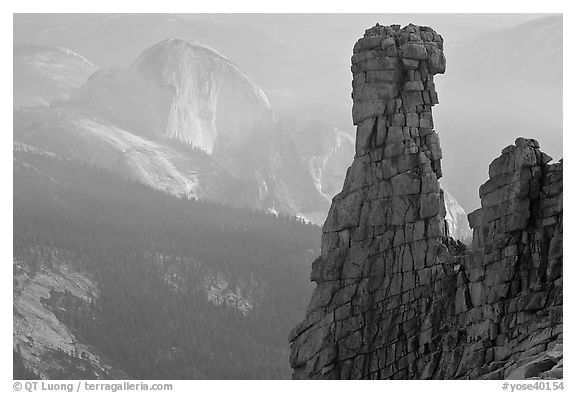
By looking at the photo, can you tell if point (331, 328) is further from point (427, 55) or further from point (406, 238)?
point (427, 55)

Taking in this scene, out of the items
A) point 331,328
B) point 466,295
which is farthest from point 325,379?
point 466,295

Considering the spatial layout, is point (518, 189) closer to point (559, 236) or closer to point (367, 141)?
point (559, 236)

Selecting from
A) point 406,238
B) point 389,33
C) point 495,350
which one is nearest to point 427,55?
point 389,33

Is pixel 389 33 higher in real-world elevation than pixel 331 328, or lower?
higher

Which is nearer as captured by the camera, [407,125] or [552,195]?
[552,195]

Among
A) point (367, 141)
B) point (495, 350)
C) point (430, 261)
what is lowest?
point (495, 350)

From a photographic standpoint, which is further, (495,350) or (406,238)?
(406,238)
